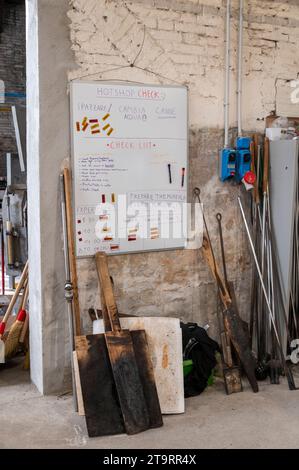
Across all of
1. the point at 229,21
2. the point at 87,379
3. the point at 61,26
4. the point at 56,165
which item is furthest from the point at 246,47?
the point at 87,379

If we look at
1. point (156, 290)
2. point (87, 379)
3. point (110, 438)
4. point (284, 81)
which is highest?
point (284, 81)

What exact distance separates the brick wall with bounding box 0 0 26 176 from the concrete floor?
6921 mm

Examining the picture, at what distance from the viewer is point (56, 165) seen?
3.40 m

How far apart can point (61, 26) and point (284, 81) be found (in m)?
1.80

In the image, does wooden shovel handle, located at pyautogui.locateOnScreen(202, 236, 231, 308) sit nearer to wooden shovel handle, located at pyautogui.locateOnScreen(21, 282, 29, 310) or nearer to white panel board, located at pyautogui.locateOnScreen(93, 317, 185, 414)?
white panel board, located at pyautogui.locateOnScreen(93, 317, 185, 414)

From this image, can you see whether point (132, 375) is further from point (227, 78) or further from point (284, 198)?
point (227, 78)

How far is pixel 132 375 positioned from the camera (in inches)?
123

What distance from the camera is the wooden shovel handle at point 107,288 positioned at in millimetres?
3252

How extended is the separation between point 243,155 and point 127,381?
1.82 m

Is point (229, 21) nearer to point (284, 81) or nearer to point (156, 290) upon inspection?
point (284, 81)

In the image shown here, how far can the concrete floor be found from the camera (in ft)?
9.46

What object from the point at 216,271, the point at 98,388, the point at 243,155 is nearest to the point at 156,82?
the point at 243,155

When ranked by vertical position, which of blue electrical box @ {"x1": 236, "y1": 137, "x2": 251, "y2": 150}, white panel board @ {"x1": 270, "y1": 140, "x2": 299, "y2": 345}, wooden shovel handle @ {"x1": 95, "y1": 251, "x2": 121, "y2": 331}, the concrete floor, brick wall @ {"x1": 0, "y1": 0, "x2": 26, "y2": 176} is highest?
brick wall @ {"x1": 0, "y1": 0, "x2": 26, "y2": 176}

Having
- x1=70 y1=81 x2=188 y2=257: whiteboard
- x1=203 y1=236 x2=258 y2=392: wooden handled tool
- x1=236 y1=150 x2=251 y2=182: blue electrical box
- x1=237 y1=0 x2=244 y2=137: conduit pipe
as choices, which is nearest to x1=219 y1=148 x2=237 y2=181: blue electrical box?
x1=236 y1=150 x2=251 y2=182: blue electrical box
